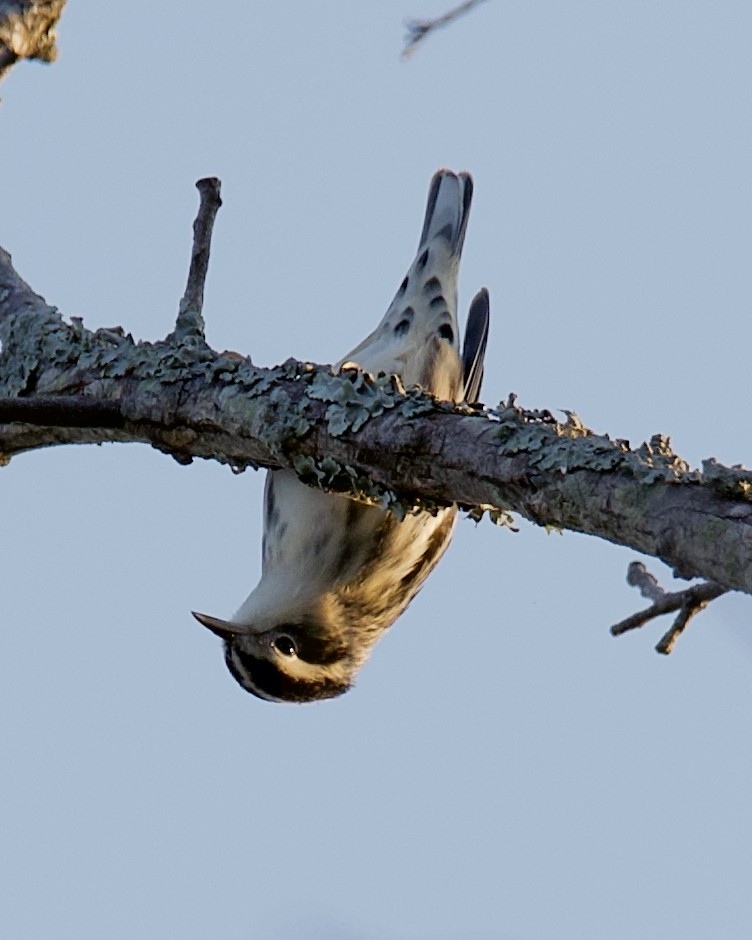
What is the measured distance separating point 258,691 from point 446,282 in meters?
1.62

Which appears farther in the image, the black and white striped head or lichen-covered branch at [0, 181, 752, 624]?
the black and white striped head

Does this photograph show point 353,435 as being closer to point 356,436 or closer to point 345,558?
point 356,436

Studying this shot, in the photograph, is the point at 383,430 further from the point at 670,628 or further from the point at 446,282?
the point at 446,282

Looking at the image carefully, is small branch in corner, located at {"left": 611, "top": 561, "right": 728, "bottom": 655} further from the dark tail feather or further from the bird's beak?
the dark tail feather

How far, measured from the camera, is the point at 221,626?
13.6 feet

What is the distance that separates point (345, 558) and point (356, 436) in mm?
1374

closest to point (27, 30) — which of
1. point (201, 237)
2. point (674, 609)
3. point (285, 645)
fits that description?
point (201, 237)

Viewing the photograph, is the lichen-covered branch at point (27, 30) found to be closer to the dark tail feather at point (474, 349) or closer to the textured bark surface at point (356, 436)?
the textured bark surface at point (356, 436)

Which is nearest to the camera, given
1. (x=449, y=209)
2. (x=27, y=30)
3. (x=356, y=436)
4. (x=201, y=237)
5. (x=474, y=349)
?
(x=356, y=436)

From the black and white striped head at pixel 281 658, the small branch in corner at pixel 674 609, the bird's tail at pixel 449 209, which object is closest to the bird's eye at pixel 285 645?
the black and white striped head at pixel 281 658

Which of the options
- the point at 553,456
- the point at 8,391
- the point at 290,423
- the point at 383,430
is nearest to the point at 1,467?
the point at 8,391

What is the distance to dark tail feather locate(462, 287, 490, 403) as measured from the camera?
4789mm

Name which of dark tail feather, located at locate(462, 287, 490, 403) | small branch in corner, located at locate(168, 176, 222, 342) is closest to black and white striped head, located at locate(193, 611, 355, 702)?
dark tail feather, located at locate(462, 287, 490, 403)

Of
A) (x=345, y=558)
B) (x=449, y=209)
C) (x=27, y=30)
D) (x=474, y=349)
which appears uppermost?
(x=449, y=209)
